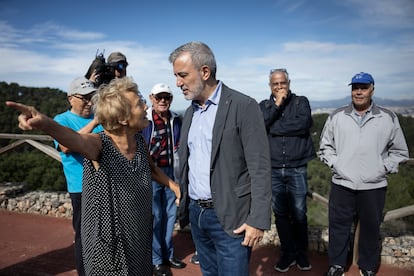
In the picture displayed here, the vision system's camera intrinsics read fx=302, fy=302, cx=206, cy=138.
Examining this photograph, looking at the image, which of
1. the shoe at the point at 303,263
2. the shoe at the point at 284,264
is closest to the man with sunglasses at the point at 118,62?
the shoe at the point at 284,264

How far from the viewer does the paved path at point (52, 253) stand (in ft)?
9.93

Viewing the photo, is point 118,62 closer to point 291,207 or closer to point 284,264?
point 291,207

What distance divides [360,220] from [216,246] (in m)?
1.72

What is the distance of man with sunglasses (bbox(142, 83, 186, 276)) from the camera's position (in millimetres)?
2926

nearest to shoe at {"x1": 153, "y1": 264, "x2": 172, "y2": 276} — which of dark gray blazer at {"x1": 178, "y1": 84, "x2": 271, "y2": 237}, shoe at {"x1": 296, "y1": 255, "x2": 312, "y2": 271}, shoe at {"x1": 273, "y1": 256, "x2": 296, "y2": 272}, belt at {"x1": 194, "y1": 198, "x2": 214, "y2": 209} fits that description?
shoe at {"x1": 273, "y1": 256, "x2": 296, "y2": 272}

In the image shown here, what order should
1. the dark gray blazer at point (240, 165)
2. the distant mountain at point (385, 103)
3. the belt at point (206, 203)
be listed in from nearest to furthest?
the dark gray blazer at point (240, 165) → the belt at point (206, 203) → the distant mountain at point (385, 103)

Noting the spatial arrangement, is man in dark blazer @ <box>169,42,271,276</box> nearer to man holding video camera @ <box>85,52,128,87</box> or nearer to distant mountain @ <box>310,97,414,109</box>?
man holding video camera @ <box>85,52,128,87</box>

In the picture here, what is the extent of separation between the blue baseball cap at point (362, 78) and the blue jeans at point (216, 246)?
5.83ft

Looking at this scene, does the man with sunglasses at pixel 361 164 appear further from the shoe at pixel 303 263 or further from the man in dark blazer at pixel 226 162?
the man in dark blazer at pixel 226 162

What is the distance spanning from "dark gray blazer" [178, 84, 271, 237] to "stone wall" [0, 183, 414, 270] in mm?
2179

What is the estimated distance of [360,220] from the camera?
9.22 feet

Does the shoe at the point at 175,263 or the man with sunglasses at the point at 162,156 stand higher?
the man with sunglasses at the point at 162,156

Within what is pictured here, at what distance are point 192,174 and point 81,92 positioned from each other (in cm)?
110

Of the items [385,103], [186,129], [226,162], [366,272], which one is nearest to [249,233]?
[226,162]
